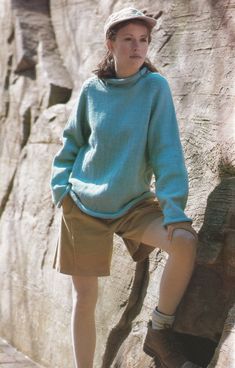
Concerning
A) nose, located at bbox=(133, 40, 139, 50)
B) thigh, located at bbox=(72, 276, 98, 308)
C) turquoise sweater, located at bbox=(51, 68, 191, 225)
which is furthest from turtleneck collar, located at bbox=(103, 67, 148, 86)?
thigh, located at bbox=(72, 276, 98, 308)

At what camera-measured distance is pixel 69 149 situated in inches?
150

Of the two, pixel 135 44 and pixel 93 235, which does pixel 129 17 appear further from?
pixel 93 235

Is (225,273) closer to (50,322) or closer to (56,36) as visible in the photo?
(50,322)

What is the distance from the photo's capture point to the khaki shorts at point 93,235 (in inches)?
141

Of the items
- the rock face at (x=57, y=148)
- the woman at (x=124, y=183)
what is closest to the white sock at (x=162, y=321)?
the woman at (x=124, y=183)

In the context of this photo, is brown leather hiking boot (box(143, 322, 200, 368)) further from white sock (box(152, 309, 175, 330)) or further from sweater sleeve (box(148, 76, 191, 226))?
sweater sleeve (box(148, 76, 191, 226))

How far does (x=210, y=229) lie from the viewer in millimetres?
3652

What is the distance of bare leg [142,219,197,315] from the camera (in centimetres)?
333

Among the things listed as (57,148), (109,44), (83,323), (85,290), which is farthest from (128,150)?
(57,148)

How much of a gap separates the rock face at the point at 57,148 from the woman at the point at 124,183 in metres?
0.25

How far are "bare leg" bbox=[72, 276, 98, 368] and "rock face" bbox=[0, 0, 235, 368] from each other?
278mm

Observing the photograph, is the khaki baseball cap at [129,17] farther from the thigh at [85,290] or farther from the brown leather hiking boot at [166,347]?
the brown leather hiking boot at [166,347]

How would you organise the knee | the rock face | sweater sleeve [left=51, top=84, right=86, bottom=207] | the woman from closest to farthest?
1. the knee
2. the woman
3. the rock face
4. sweater sleeve [left=51, top=84, right=86, bottom=207]

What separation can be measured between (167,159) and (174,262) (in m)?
0.46
